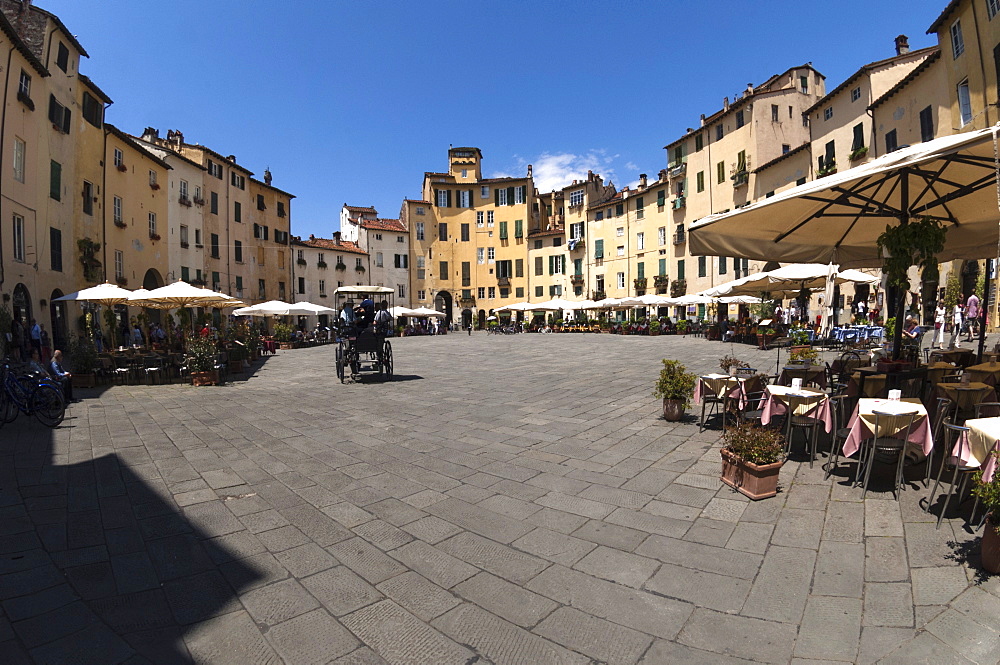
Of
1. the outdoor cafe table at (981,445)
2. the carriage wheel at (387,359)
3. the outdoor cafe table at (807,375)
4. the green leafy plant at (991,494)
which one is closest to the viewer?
the green leafy plant at (991,494)

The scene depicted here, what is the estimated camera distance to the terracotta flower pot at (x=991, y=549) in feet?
8.45

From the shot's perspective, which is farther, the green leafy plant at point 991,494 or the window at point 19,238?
the window at point 19,238

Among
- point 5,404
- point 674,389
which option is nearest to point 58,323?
point 5,404

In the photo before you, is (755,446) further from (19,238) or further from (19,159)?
(19,159)

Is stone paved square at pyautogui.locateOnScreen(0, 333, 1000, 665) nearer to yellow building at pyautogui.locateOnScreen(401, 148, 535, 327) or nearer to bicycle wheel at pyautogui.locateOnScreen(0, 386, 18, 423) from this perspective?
bicycle wheel at pyautogui.locateOnScreen(0, 386, 18, 423)

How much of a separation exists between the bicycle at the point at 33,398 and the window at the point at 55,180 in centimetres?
1380

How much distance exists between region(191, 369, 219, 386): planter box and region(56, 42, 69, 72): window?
49.0 ft

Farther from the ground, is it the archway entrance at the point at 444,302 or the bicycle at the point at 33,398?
the archway entrance at the point at 444,302

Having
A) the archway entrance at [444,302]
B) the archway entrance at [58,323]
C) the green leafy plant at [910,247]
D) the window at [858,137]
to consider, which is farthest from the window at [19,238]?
the archway entrance at [444,302]

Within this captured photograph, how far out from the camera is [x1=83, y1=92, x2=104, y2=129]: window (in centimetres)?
1903

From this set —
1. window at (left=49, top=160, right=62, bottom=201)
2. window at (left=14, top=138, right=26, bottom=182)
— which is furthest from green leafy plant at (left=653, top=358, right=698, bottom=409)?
window at (left=49, top=160, right=62, bottom=201)

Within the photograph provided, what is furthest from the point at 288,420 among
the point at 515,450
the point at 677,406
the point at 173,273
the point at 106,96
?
the point at 173,273

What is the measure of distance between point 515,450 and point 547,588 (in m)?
2.66

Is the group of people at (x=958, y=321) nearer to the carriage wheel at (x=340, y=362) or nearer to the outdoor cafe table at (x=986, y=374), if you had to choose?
the outdoor cafe table at (x=986, y=374)
